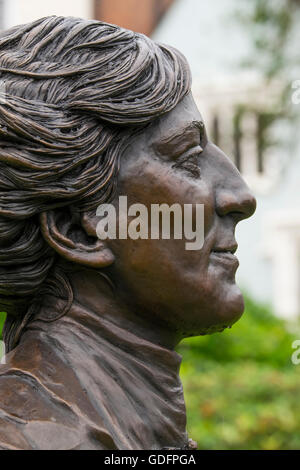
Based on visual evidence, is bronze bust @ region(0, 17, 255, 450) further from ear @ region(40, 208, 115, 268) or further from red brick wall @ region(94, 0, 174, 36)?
red brick wall @ region(94, 0, 174, 36)

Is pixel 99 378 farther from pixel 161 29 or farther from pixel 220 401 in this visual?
pixel 161 29

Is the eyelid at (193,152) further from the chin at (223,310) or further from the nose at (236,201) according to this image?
the chin at (223,310)

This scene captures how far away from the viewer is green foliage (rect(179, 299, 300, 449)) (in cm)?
631

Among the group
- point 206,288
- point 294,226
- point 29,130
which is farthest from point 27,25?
point 294,226

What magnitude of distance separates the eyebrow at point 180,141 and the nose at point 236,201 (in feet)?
0.55

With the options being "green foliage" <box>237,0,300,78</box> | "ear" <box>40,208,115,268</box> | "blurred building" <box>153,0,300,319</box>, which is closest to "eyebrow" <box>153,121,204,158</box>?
"ear" <box>40,208,115,268</box>

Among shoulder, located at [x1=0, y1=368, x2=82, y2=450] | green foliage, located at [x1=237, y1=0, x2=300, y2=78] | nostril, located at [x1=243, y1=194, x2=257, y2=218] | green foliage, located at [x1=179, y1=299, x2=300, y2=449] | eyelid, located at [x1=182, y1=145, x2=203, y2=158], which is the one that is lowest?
green foliage, located at [x1=179, y1=299, x2=300, y2=449]

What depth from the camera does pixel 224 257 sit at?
9.13 ft

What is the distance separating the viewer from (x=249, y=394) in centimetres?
696

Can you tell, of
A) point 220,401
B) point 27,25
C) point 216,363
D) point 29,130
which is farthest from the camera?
point 216,363

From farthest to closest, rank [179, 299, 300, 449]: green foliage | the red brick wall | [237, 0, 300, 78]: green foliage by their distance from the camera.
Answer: the red brick wall
[237, 0, 300, 78]: green foliage
[179, 299, 300, 449]: green foliage

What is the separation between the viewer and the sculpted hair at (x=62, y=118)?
8.57 feet

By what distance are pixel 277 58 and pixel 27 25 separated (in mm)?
8863

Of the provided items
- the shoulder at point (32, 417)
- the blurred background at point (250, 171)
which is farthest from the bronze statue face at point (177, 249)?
the blurred background at point (250, 171)
